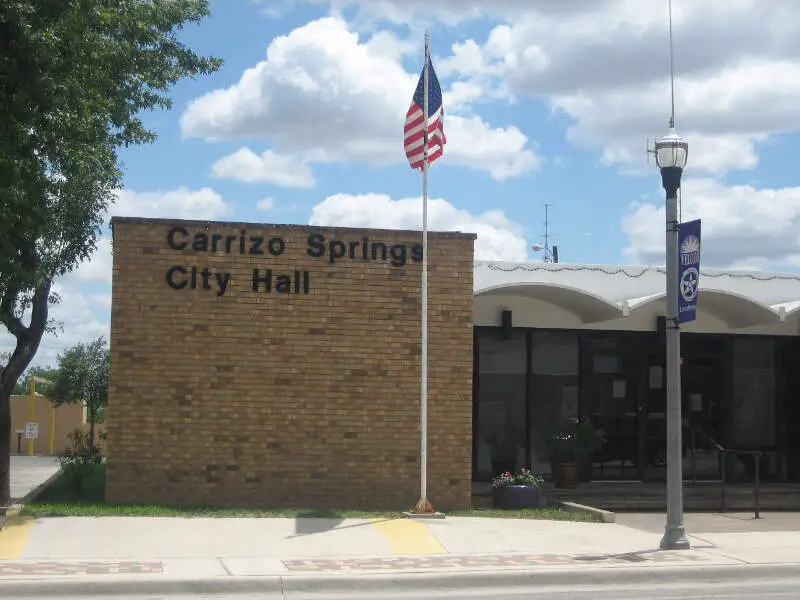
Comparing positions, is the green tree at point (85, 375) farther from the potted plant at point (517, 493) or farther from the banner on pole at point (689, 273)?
the banner on pole at point (689, 273)

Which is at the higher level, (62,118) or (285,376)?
(62,118)

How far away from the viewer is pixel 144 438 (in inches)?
573

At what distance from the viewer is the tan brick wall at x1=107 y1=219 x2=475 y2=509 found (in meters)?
14.6

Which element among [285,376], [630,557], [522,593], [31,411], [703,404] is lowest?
[522,593]

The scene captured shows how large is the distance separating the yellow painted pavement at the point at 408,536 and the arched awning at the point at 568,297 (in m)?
4.69

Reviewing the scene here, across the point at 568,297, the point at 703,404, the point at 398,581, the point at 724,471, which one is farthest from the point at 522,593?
the point at 703,404

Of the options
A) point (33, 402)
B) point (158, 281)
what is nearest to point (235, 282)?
point (158, 281)

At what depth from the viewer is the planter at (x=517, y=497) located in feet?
51.3

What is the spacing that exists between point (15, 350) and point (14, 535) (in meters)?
4.03

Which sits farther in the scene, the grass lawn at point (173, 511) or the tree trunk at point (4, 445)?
the tree trunk at point (4, 445)

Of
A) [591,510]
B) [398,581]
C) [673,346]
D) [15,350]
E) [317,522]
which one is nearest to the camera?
[398,581]

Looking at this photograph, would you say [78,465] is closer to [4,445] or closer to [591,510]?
[4,445]

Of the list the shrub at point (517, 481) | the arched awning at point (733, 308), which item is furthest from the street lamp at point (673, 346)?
the arched awning at point (733, 308)

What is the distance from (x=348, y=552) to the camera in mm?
12000
